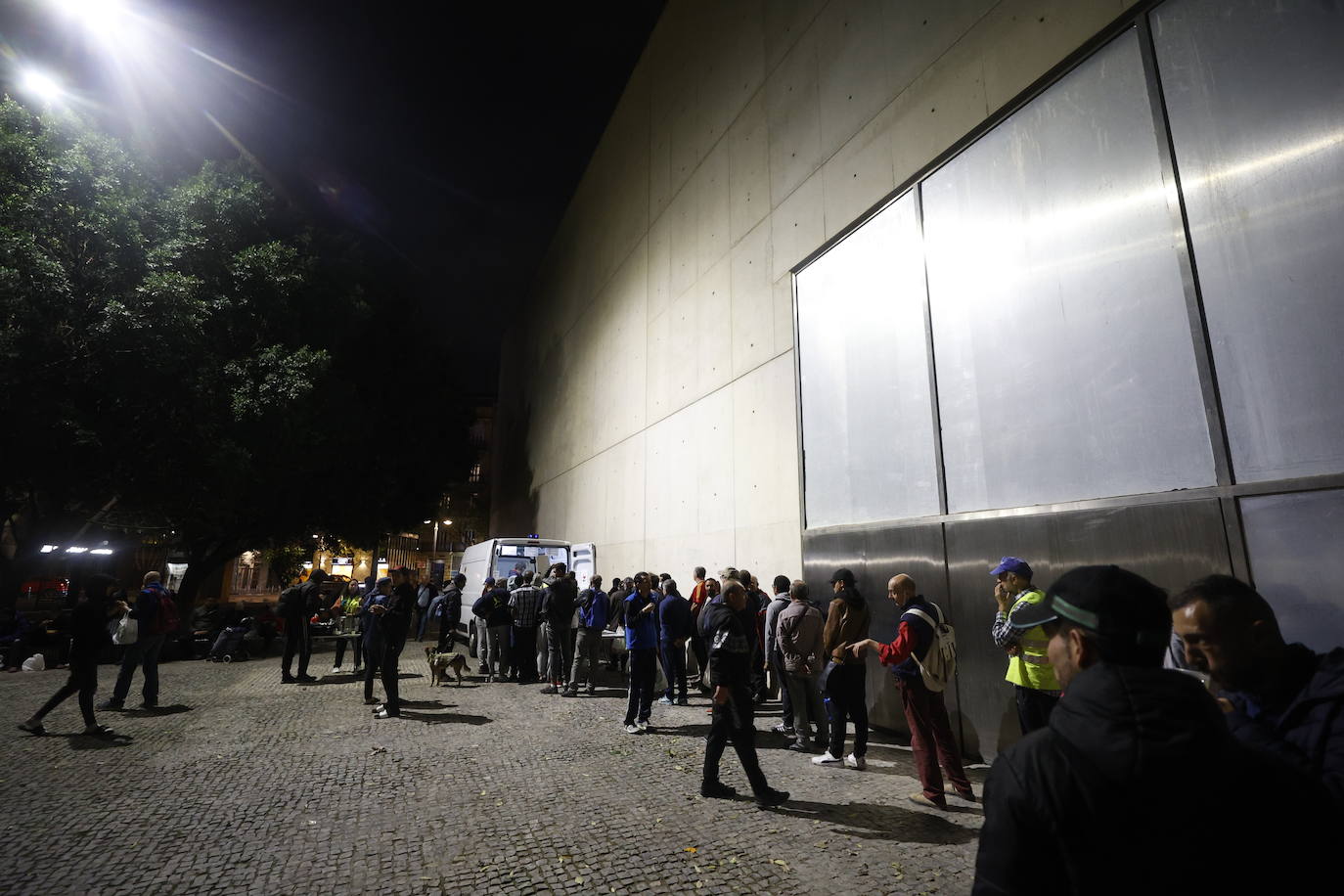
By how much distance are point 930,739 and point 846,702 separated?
1.17 metres

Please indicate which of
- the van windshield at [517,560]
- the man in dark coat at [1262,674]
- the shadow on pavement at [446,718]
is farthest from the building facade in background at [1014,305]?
the shadow on pavement at [446,718]

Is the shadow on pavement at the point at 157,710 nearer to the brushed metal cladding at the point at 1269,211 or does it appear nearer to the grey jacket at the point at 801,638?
the grey jacket at the point at 801,638

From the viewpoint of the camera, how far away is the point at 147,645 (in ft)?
26.7

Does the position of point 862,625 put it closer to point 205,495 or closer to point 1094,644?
point 1094,644

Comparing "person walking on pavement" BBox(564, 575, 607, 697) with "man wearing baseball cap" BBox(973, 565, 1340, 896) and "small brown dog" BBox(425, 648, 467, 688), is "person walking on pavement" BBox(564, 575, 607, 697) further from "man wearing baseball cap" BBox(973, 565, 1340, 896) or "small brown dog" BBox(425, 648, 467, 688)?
"man wearing baseball cap" BBox(973, 565, 1340, 896)

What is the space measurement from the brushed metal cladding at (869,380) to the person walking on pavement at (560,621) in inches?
163

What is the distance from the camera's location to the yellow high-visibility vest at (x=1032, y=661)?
4219 millimetres

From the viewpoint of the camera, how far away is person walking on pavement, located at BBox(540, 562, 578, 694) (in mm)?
9812

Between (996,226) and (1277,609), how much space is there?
424 centimetres

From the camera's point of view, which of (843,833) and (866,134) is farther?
(866,134)

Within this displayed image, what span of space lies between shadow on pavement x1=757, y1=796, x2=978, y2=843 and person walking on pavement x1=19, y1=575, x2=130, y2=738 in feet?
24.8

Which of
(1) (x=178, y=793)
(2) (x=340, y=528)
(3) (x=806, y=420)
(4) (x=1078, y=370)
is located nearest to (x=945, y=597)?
(4) (x=1078, y=370)

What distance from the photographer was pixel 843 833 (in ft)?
14.0

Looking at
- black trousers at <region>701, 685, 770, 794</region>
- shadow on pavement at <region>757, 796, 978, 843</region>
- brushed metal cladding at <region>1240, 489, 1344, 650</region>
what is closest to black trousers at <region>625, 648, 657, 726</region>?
black trousers at <region>701, 685, 770, 794</region>
